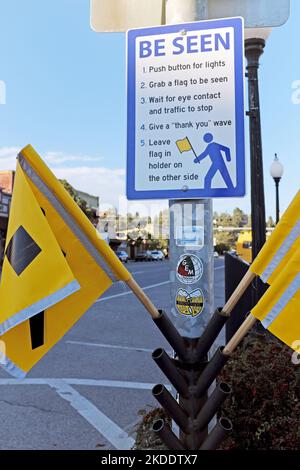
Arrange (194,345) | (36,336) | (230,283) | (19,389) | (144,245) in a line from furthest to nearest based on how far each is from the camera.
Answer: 1. (144,245)
2. (230,283)
3. (19,389)
4. (194,345)
5. (36,336)

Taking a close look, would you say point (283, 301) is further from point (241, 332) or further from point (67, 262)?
point (67, 262)

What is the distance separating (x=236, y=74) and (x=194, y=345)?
1.25 m

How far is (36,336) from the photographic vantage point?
1.94 meters

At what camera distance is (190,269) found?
2.21 meters

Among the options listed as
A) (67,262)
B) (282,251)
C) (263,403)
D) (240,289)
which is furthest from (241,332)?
(263,403)

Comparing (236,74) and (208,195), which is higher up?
(236,74)

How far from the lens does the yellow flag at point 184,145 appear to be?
2174 millimetres

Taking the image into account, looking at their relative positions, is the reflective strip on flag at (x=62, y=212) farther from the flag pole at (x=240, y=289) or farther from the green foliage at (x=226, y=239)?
the green foliage at (x=226, y=239)

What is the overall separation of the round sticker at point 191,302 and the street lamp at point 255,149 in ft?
14.2

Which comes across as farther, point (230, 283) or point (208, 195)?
point (230, 283)

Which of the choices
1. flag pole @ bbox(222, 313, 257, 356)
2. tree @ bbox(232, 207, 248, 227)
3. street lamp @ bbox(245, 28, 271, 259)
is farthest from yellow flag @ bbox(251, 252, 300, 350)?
tree @ bbox(232, 207, 248, 227)

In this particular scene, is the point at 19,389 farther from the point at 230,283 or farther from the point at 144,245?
the point at 144,245
